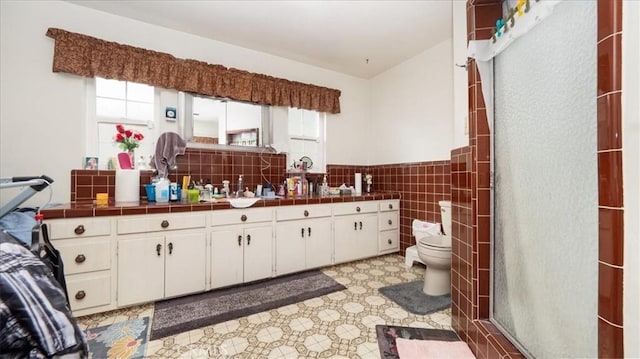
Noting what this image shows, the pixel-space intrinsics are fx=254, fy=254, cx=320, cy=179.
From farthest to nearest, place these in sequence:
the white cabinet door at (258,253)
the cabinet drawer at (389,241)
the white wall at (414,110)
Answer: the cabinet drawer at (389,241), the white wall at (414,110), the white cabinet door at (258,253)

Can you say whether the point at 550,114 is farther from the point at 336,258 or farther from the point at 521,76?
the point at 336,258

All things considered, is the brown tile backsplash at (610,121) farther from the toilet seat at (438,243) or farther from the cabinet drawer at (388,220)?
the cabinet drawer at (388,220)

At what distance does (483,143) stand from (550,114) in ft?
1.31

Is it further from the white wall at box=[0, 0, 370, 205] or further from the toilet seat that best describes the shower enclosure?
the white wall at box=[0, 0, 370, 205]

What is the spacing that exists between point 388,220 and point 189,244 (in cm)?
226

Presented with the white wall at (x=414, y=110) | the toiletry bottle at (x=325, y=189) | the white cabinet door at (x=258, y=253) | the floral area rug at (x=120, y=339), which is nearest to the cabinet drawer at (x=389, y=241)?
the toiletry bottle at (x=325, y=189)

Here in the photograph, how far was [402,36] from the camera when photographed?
2.75 m

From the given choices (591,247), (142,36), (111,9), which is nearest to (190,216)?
(142,36)

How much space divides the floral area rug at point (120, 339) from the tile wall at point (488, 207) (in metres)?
1.93

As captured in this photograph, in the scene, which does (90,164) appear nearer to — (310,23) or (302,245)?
(302,245)

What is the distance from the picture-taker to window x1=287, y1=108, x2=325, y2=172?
3367 mm

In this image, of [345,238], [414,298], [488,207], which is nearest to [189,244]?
[345,238]

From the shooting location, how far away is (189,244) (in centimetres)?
211

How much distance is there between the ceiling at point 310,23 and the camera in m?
2.24
